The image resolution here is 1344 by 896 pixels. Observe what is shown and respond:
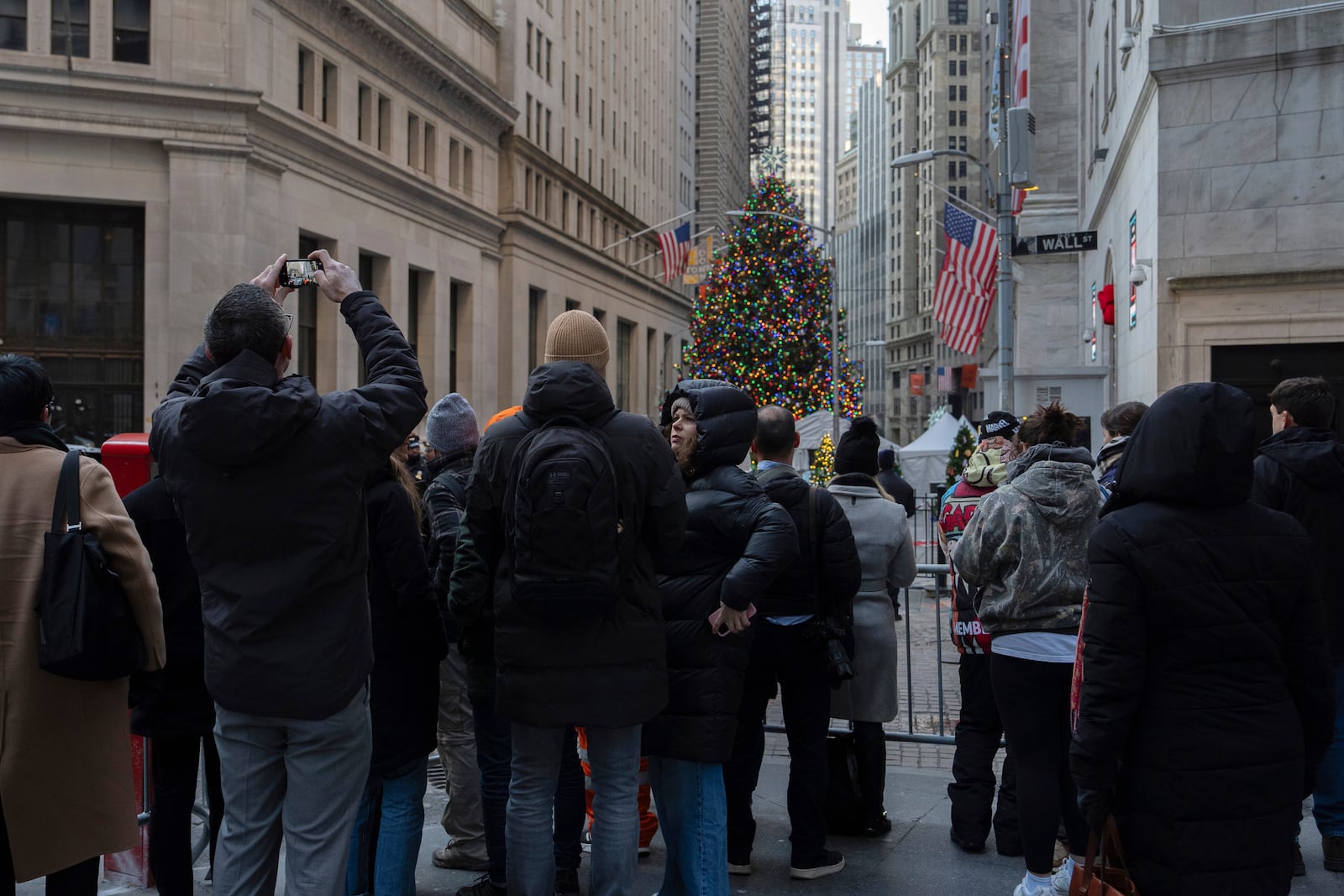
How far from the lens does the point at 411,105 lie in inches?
1505

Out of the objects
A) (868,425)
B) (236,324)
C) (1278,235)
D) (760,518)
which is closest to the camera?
(236,324)

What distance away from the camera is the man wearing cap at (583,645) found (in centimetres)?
421

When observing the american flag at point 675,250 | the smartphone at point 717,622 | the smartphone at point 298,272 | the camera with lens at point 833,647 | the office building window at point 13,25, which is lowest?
the camera with lens at point 833,647

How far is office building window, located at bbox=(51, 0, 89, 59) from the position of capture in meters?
26.9

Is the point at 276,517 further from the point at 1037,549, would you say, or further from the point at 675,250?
the point at 675,250

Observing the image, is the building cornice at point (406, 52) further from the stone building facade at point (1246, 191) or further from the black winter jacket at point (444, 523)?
the black winter jacket at point (444, 523)

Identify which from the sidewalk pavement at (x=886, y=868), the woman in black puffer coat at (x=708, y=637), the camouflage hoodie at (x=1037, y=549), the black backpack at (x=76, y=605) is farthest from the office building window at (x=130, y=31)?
the camouflage hoodie at (x=1037, y=549)

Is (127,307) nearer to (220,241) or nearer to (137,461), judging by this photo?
(220,241)

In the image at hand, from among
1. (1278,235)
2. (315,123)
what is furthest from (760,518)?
(315,123)

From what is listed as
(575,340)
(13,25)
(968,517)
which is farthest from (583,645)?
(13,25)

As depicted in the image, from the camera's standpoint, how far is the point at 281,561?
147 inches

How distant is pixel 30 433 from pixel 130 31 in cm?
2722

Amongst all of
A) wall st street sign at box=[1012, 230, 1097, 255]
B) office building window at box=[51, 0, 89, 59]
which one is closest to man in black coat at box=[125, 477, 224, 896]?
wall st street sign at box=[1012, 230, 1097, 255]

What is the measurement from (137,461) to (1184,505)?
473 centimetres
